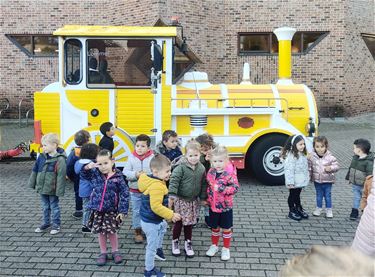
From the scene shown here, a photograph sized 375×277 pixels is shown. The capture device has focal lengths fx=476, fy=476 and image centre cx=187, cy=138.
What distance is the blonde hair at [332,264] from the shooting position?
1.25 metres

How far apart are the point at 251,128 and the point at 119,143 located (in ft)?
7.13

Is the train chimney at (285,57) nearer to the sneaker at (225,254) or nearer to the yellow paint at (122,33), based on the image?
the yellow paint at (122,33)

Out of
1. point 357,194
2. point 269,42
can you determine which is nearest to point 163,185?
point 357,194

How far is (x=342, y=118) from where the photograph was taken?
17.5 m

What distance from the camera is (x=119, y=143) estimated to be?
7.39 metres

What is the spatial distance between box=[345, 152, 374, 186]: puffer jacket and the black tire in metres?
2.04

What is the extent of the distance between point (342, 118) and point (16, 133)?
1134cm

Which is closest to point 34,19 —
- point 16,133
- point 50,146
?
point 16,133

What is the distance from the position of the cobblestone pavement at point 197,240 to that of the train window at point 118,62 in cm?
189

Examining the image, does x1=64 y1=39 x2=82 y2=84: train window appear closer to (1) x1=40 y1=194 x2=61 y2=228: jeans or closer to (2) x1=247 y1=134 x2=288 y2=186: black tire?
(1) x1=40 y1=194 x2=61 y2=228: jeans

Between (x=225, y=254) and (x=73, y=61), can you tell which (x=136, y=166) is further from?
(x=73, y=61)

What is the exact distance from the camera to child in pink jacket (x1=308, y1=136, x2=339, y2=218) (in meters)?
6.07

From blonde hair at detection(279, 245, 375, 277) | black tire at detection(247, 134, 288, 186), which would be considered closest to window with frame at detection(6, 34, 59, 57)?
black tire at detection(247, 134, 288, 186)

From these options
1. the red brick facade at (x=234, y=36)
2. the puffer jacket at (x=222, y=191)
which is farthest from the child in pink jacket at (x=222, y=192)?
the red brick facade at (x=234, y=36)
